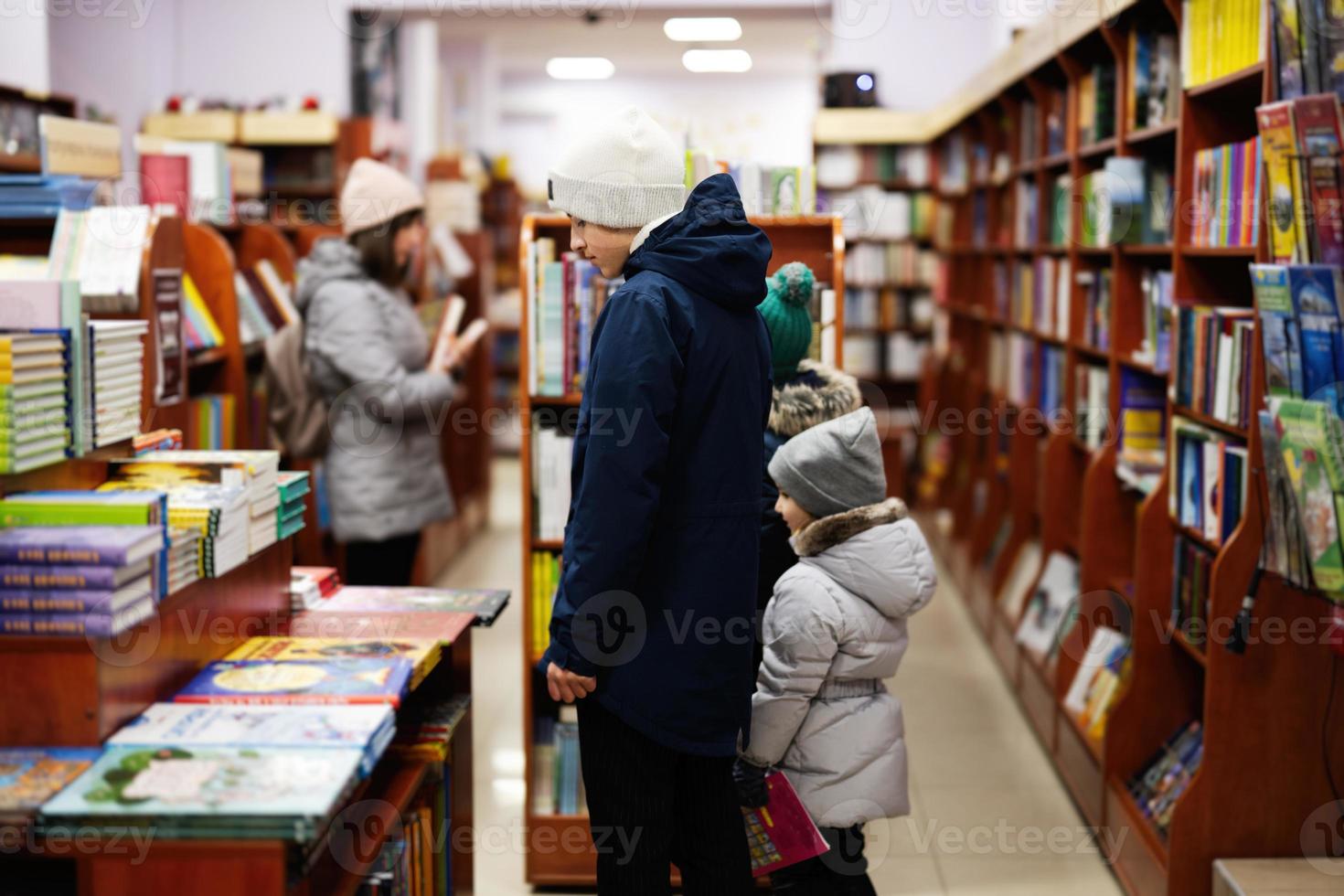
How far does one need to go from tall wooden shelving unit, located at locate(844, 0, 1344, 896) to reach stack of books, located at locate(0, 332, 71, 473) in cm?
218

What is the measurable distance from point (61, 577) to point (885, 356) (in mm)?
6685

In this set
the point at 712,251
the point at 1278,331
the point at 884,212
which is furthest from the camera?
the point at 884,212

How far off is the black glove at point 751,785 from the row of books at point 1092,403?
197 cm

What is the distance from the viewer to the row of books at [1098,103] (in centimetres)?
421

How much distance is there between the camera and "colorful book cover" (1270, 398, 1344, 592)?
2258mm

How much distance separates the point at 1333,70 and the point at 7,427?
2281mm

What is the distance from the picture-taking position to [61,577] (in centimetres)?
184

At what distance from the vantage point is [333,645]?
2391 mm

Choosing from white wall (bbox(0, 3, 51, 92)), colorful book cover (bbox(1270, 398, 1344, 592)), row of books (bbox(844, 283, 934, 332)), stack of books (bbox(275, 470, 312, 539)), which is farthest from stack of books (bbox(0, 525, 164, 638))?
row of books (bbox(844, 283, 934, 332))

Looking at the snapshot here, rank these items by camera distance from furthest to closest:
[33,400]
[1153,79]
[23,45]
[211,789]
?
1. [23,45]
2. [1153,79]
3. [33,400]
4. [211,789]

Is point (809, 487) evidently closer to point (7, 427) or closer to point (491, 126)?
point (7, 427)

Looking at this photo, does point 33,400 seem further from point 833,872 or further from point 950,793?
point 950,793

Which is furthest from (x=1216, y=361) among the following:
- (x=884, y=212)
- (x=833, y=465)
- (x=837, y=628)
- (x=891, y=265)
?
(x=891, y=265)

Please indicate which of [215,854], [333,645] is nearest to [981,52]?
[333,645]
